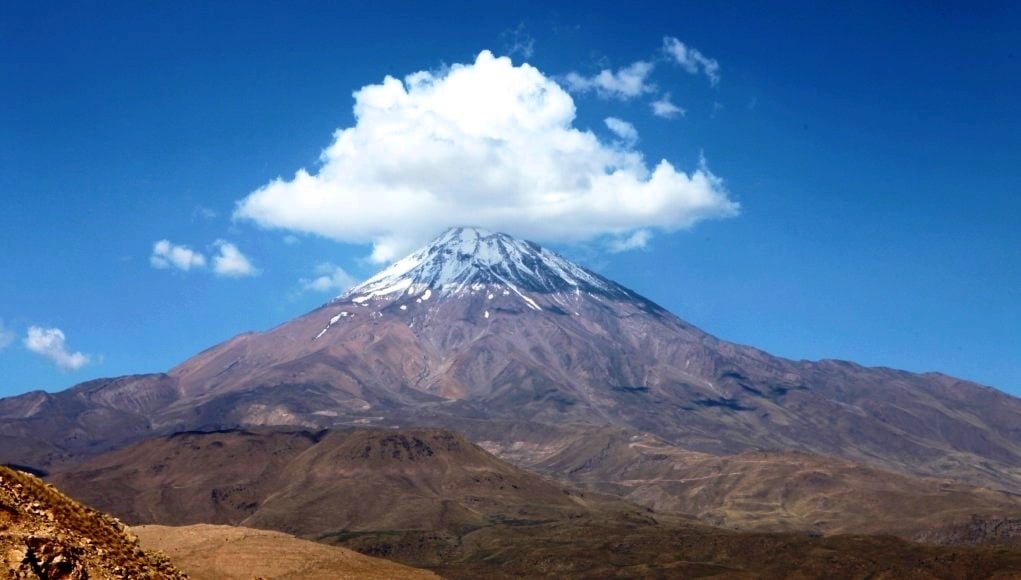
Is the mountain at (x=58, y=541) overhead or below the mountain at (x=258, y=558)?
overhead

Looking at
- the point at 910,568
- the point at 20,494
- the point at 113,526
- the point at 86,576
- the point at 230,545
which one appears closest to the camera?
the point at 86,576

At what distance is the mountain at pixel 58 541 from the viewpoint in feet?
101

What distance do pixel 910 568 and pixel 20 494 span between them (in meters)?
192

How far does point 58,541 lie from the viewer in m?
32.5

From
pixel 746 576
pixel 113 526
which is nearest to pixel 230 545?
pixel 113 526

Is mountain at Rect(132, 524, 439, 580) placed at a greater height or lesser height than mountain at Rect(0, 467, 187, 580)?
lesser

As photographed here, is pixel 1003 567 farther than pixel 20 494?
Yes

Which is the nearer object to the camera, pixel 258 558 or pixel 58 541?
pixel 58 541

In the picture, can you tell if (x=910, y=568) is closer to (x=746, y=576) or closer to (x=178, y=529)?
(x=746, y=576)

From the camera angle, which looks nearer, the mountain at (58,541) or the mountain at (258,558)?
the mountain at (58,541)

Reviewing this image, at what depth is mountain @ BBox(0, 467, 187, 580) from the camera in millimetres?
30922

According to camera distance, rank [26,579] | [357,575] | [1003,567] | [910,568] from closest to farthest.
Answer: [26,579] < [357,575] < [1003,567] < [910,568]

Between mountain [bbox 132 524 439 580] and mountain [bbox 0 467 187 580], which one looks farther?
mountain [bbox 132 524 439 580]

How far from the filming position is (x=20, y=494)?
36.3m
